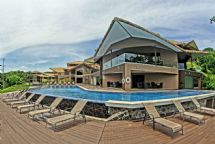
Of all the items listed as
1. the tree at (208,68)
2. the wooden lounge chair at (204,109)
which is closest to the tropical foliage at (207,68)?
the tree at (208,68)

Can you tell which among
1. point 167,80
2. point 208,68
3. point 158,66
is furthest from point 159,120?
point 208,68

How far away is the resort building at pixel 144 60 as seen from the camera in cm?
2161

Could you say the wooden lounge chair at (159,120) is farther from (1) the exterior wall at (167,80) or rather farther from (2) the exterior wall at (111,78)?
(2) the exterior wall at (111,78)

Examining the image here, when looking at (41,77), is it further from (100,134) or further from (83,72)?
(100,134)

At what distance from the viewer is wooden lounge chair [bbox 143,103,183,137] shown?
707 centimetres

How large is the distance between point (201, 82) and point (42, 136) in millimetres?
28395

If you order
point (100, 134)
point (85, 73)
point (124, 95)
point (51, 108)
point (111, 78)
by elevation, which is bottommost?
point (100, 134)

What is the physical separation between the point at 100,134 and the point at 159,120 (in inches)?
104

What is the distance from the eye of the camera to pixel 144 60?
2217cm

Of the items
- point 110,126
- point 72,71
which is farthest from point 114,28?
point 72,71

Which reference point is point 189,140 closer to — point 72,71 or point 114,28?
point 114,28

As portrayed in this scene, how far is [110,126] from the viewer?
8.12m

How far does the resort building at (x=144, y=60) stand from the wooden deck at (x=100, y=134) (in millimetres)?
12449

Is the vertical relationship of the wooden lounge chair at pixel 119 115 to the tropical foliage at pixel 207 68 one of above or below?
below
